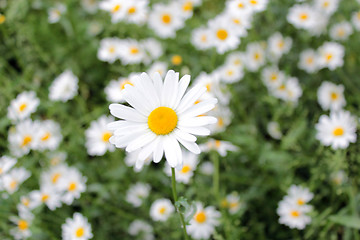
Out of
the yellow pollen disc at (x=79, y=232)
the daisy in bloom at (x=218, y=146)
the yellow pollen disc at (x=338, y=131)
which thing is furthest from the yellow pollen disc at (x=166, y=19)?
the yellow pollen disc at (x=79, y=232)

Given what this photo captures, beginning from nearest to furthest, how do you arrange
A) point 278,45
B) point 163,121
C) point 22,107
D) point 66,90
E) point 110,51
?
point 163,121 → point 22,107 → point 66,90 → point 278,45 → point 110,51

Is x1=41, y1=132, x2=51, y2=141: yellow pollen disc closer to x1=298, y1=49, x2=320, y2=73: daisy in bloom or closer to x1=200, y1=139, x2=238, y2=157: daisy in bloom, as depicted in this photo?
x1=200, y1=139, x2=238, y2=157: daisy in bloom

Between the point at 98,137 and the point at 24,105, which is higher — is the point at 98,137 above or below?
below

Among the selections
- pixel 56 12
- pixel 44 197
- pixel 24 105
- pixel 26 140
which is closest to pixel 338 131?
pixel 44 197

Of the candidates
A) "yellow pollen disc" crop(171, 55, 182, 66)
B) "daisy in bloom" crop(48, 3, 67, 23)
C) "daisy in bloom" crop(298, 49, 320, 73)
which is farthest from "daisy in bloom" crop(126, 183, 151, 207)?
"daisy in bloom" crop(48, 3, 67, 23)

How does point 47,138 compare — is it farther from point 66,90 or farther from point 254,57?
point 254,57

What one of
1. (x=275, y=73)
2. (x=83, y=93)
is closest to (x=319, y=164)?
(x=275, y=73)

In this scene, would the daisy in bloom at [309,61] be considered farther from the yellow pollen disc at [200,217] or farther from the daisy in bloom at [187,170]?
the yellow pollen disc at [200,217]
